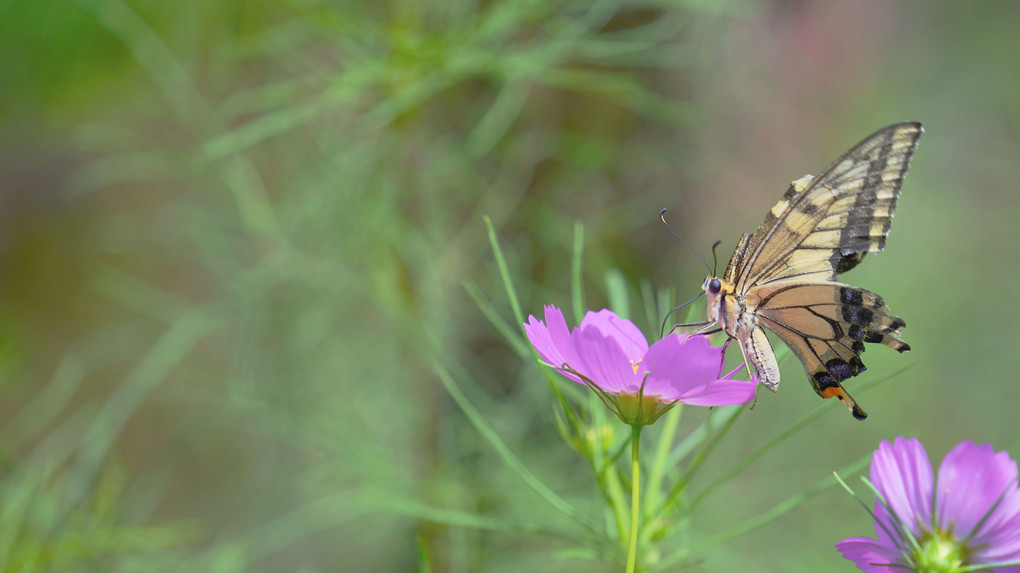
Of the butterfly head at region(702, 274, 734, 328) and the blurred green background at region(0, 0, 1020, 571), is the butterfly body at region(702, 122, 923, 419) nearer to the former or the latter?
the butterfly head at region(702, 274, 734, 328)

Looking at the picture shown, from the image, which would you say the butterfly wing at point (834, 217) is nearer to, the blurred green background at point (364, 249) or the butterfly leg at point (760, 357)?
the butterfly leg at point (760, 357)

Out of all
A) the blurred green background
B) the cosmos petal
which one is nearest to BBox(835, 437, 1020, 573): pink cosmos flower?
the cosmos petal

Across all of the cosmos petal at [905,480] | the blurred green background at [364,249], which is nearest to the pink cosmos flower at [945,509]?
the cosmos petal at [905,480]

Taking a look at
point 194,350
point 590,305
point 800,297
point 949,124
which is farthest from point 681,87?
point 949,124

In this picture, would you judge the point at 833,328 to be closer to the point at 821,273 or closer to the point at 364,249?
the point at 821,273

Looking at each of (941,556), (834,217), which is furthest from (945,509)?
(834,217)

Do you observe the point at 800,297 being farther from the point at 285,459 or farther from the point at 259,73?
the point at 259,73
